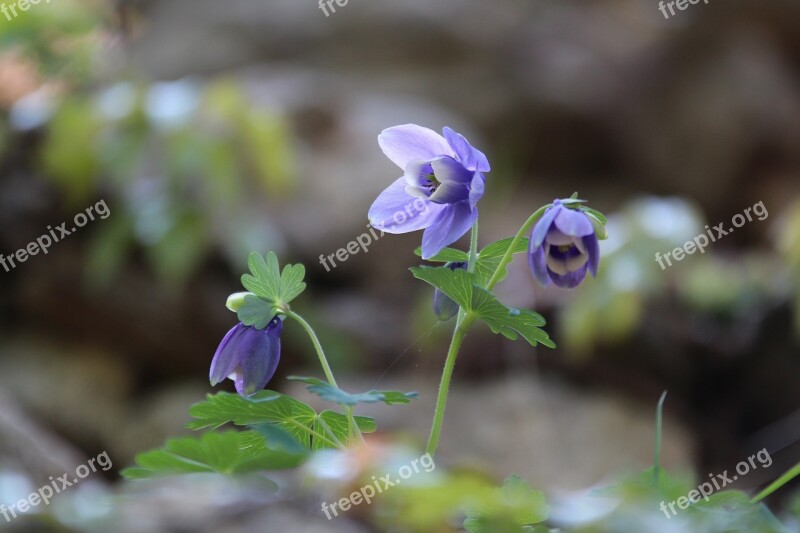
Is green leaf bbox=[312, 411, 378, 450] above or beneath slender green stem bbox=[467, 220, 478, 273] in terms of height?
beneath

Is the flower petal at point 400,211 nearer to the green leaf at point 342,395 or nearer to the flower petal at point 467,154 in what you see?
the flower petal at point 467,154

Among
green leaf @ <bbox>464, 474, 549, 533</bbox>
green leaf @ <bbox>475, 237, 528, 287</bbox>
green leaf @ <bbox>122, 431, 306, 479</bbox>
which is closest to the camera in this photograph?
green leaf @ <bbox>464, 474, 549, 533</bbox>

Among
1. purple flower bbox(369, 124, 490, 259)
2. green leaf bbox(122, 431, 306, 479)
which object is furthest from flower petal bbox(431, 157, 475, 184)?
green leaf bbox(122, 431, 306, 479)

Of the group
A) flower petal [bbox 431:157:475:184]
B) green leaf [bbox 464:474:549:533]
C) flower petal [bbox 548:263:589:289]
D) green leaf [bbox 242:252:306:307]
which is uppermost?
flower petal [bbox 431:157:475:184]

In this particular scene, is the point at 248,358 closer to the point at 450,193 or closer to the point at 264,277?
the point at 264,277

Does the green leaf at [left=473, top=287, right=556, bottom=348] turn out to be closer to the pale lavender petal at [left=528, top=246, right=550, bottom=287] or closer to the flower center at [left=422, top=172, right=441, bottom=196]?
the pale lavender petal at [left=528, top=246, right=550, bottom=287]

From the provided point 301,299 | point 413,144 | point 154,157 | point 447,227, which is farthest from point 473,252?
point 154,157
